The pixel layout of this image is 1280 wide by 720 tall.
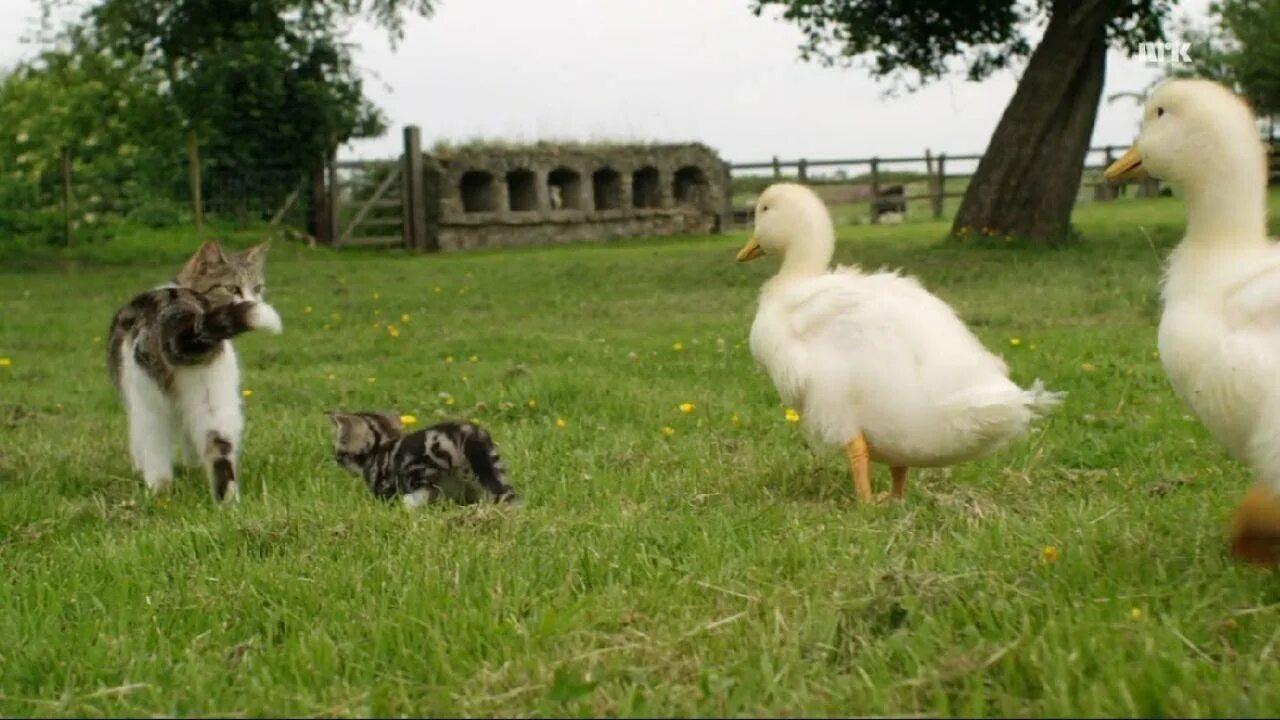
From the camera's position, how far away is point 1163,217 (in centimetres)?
3153

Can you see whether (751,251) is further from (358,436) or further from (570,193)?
(570,193)

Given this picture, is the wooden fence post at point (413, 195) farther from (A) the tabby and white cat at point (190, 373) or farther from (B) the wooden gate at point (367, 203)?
(A) the tabby and white cat at point (190, 373)

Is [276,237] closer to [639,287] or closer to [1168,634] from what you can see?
[639,287]

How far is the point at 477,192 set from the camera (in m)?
39.9

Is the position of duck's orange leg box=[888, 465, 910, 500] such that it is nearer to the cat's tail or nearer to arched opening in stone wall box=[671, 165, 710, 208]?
the cat's tail

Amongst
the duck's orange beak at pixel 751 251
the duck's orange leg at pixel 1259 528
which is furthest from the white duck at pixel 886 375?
the duck's orange leg at pixel 1259 528

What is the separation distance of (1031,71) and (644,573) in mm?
20215

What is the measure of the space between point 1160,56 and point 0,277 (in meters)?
18.4

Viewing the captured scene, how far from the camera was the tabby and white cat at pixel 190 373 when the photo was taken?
6.56 meters

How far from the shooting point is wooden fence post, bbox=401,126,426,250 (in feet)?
122

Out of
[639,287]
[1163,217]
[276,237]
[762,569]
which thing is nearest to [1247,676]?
[762,569]

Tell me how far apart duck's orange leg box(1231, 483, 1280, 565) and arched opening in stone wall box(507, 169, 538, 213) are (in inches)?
1411

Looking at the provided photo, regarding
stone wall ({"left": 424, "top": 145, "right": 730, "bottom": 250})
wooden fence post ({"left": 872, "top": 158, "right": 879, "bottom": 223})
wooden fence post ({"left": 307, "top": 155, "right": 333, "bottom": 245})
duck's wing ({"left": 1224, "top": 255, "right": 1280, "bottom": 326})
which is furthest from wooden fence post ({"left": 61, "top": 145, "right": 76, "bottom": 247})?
duck's wing ({"left": 1224, "top": 255, "right": 1280, "bottom": 326})

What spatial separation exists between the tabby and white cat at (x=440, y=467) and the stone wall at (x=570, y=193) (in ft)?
103
